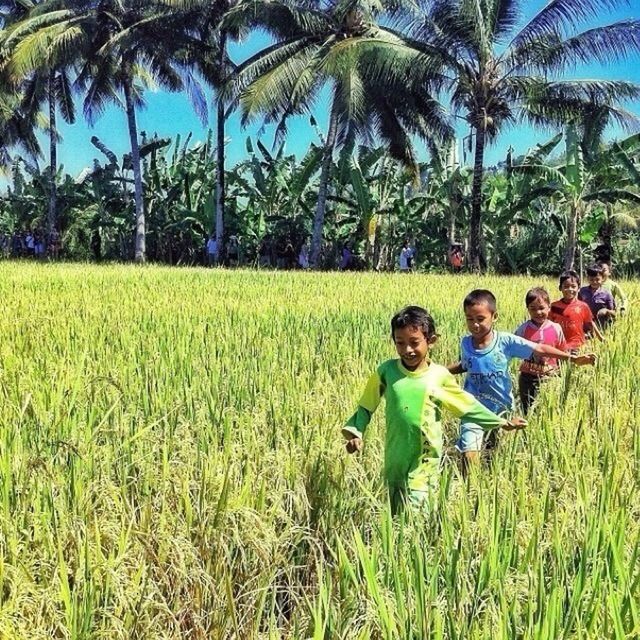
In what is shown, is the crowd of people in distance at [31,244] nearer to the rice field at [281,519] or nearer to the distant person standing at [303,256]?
the distant person standing at [303,256]

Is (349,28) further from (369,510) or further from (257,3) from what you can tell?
(369,510)

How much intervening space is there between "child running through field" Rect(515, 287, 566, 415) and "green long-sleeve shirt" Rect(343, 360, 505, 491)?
53.0 inches

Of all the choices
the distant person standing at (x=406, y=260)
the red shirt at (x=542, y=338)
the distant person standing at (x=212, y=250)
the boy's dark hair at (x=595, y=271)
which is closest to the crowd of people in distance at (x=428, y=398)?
the red shirt at (x=542, y=338)

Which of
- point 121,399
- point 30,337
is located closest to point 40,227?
point 30,337

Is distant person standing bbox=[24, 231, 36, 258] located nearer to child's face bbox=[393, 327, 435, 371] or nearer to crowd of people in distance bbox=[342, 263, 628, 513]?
crowd of people in distance bbox=[342, 263, 628, 513]

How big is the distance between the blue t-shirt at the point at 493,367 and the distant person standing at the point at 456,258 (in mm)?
13082

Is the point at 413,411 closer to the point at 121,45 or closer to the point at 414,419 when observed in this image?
the point at 414,419

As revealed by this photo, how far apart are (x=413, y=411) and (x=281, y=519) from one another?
1.51 feet

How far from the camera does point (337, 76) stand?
1240cm

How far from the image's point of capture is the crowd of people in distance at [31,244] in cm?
1902

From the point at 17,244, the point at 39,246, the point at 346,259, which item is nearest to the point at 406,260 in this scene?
the point at 346,259

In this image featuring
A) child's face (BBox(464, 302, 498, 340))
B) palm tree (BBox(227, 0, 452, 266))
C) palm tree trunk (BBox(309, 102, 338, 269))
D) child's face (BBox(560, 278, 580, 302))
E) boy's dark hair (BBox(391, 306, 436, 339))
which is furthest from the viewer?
palm tree trunk (BBox(309, 102, 338, 269))

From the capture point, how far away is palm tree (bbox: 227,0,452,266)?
12.2 meters

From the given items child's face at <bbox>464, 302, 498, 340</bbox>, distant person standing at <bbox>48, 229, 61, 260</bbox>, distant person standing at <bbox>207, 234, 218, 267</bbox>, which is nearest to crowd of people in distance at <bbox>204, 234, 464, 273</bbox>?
distant person standing at <bbox>207, 234, 218, 267</bbox>
